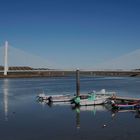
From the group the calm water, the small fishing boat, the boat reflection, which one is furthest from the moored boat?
the calm water

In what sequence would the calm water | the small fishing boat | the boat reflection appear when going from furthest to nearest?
the small fishing boat
the boat reflection
the calm water

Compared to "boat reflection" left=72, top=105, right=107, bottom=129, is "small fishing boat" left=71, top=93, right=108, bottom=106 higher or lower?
higher

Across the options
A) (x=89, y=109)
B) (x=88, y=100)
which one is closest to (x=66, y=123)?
(x=89, y=109)

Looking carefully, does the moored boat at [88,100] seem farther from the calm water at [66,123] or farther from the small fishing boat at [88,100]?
the calm water at [66,123]

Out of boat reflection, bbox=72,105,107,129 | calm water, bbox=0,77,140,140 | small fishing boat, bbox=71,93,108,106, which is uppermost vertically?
small fishing boat, bbox=71,93,108,106

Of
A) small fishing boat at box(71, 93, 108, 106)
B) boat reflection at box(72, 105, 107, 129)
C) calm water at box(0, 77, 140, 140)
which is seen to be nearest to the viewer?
calm water at box(0, 77, 140, 140)

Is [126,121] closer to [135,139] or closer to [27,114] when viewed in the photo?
[135,139]

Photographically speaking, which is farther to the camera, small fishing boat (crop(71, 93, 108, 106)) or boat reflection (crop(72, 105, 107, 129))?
small fishing boat (crop(71, 93, 108, 106))

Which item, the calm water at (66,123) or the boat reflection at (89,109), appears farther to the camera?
the boat reflection at (89,109)

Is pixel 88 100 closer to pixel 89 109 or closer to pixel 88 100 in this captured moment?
pixel 88 100

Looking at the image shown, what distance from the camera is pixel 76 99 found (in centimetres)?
3128

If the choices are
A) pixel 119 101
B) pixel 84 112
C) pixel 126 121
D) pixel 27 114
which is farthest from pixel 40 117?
pixel 119 101

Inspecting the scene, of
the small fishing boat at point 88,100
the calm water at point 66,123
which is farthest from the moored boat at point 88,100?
the calm water at point 66,123

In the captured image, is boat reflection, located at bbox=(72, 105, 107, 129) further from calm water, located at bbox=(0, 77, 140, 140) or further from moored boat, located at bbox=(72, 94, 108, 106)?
moored boat, located at bbox=(72, 94, 108, 106)
